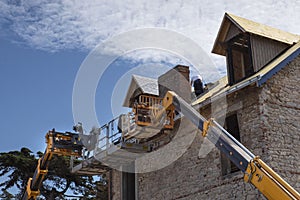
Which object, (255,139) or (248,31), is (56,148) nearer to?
(255,139)

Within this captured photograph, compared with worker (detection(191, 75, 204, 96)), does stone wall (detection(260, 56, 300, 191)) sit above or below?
below

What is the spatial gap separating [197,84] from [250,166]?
9.25m

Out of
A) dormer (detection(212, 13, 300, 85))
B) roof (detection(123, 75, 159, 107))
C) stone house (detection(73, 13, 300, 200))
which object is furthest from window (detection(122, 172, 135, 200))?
dormer (detection(212, 13, 300, 85))

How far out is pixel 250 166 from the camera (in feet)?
39.0

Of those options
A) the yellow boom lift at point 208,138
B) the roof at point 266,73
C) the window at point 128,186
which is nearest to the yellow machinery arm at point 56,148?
the yellow boom lift at point 208,138

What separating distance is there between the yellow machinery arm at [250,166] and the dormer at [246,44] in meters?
3.90

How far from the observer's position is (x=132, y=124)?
58.7 feet

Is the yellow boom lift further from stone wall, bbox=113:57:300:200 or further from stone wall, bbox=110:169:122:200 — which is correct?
stone wall, bbox=110:169:122:200

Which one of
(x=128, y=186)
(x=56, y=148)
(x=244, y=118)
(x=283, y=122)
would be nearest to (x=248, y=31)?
(x=244, y=118)

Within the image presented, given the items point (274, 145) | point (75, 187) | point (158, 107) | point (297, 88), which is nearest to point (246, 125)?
point (274, 145)

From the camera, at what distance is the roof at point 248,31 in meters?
17.4

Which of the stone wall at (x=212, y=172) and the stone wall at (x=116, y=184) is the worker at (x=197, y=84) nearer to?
the stone wall at (x=212, y=172)

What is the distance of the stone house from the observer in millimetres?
14969

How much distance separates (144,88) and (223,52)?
4.23 meters
